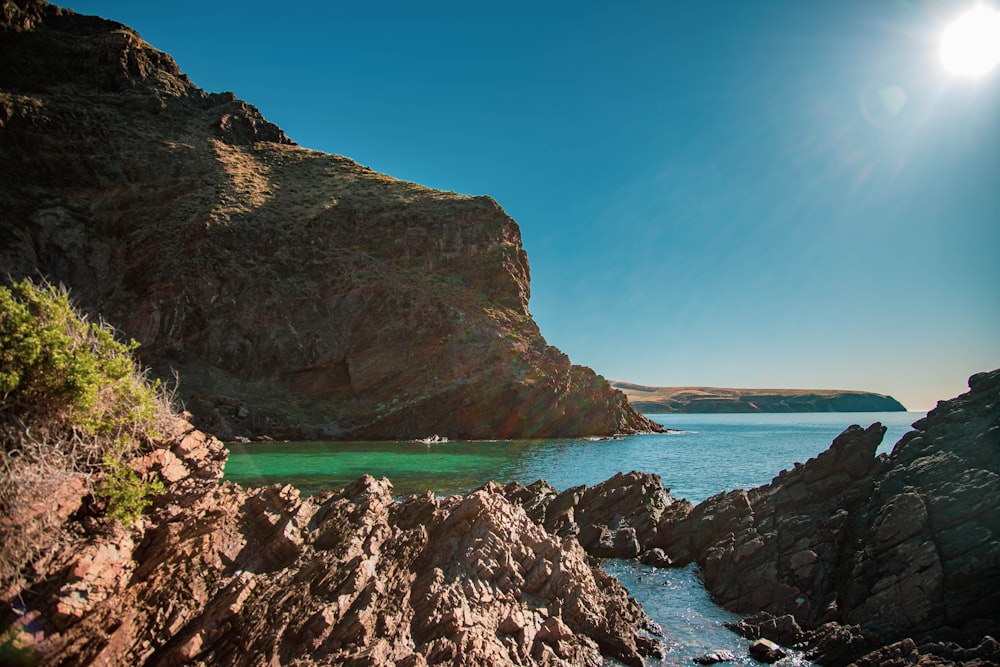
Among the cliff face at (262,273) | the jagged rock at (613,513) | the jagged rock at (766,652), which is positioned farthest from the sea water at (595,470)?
the cliff face at (262,273)

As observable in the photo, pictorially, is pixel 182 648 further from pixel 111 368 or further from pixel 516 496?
pixel 516 496

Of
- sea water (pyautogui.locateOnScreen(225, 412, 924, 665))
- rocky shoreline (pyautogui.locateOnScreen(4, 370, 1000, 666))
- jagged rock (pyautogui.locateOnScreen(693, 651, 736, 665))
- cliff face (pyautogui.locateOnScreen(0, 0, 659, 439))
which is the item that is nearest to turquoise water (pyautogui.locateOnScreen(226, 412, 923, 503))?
sea water (pyautogui.locateOnScreen(225, 412, 924, 665))

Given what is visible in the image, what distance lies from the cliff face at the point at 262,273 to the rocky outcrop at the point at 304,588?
222 ft

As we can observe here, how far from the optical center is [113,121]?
340 feet

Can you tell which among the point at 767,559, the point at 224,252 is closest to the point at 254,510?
the point at 767,559

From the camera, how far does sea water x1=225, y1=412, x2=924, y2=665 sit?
52.9 ft

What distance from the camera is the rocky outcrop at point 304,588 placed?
9.46m

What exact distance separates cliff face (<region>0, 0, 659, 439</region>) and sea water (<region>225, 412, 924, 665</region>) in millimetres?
12790

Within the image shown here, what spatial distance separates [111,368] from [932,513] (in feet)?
68.1

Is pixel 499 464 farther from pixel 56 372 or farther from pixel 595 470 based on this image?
pixel 56 372

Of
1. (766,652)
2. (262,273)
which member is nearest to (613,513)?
(766,652)

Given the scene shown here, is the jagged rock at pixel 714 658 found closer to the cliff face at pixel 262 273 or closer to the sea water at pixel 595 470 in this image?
the sea water at pixel 595 470

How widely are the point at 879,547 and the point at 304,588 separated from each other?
608 inches

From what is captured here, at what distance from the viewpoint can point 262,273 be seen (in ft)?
305
